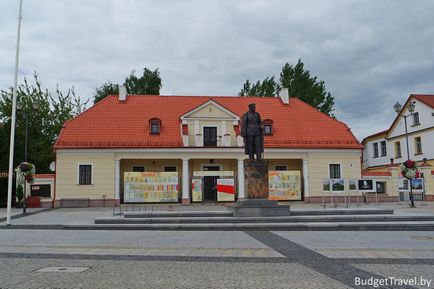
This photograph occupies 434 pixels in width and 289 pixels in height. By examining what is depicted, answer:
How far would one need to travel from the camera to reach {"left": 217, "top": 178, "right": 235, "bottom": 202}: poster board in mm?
29519

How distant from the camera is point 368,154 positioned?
53.3 metres

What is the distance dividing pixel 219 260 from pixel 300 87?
145 feet

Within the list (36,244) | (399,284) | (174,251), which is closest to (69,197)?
(36,244)

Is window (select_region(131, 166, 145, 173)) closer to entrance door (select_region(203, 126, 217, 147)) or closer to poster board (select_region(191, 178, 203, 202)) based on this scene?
poster board (select_region(191, 178, 203, 202))

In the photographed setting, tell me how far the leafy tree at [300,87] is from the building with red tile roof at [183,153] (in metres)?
15.7

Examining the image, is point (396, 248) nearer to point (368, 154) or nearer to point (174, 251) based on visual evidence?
point (174, 251)

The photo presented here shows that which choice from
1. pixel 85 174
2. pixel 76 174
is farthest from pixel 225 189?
pixel 76 174

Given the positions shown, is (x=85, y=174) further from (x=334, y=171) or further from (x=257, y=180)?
(x=334, y=171)

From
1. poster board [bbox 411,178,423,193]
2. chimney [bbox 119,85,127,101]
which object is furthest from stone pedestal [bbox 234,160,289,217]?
poster board [bbox 411,178,423,193]

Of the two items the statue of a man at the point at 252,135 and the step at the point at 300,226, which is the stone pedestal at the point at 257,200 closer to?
the statue of a man at the point at 252,135

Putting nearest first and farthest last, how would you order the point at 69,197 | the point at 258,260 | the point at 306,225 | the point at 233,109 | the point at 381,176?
the point at 258,260, the point at 306,225, the point at 69,197, the point at 381,176, the point at 233,109

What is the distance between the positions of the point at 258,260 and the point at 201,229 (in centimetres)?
649

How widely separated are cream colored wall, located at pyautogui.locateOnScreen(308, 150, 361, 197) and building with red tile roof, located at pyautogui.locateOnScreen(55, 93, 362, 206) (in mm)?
77

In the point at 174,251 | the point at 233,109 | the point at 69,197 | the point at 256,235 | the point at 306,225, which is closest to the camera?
the point at 174,251
